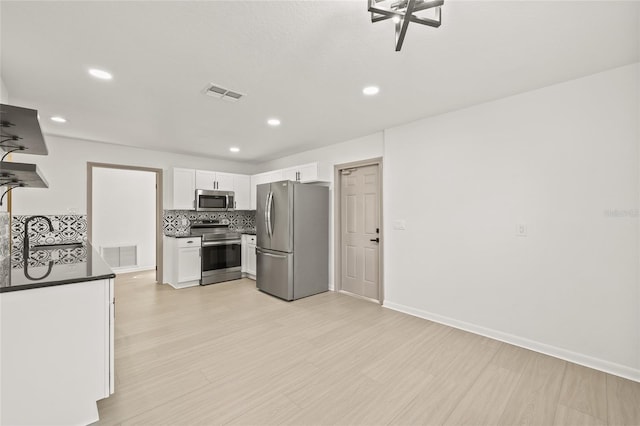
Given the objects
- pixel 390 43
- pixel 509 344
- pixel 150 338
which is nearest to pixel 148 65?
pixel 390 43

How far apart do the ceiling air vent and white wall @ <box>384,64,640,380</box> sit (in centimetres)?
213

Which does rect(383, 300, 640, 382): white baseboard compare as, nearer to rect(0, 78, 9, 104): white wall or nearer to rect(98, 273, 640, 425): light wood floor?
rect(98, 273, 640, 425): light wood floor

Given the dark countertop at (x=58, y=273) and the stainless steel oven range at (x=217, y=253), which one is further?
the stainless steel oven range at (x=217, y=253)

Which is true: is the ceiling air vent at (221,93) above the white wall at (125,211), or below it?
above

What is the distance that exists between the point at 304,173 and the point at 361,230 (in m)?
1.37

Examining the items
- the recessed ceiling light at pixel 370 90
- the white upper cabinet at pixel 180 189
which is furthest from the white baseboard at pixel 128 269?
the recessed ceiling light at pixel 370 90

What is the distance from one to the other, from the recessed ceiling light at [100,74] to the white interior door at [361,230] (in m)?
3.14

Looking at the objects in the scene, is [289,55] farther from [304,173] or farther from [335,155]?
[304,173]

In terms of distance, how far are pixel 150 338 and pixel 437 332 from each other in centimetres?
304

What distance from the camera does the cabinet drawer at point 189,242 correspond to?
4.83 metres

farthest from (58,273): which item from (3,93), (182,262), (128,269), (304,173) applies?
(128,269)

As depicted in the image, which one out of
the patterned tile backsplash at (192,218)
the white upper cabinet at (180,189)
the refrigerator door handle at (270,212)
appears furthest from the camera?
the patterned tile backsplash at (192,218)

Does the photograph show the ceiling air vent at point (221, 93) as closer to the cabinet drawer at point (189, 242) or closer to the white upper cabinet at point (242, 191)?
the cabinet drawer at point (189, 242)

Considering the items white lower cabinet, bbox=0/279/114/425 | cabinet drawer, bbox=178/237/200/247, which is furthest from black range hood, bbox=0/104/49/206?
cabinet drawer, bbox=178/237/200/247
